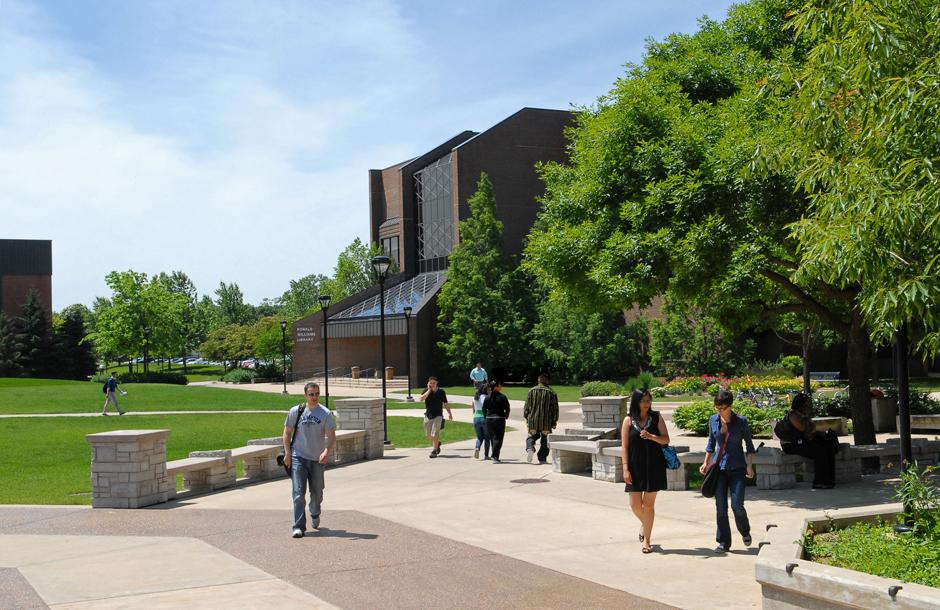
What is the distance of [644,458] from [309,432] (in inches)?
155

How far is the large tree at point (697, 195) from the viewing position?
12461mm

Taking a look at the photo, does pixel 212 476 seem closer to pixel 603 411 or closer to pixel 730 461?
pixel 603 411

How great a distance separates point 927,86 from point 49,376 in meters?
78.2

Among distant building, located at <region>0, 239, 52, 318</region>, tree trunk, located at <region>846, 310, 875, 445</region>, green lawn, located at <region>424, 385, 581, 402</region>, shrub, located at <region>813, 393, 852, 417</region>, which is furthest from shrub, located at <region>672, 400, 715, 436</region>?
distant building, located at <region>0, 239, 52, 318</region>

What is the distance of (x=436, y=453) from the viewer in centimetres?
1825

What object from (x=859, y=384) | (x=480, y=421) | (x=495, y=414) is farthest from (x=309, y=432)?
(x=859, y=384)

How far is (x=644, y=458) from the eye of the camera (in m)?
9.00

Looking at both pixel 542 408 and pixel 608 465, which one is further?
pixel 542 408

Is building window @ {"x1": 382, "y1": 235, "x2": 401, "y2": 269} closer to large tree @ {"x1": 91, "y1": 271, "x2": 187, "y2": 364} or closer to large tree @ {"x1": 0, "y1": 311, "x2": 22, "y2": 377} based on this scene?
large tree @ {"x1": 91, "y1": 271, "x2": 187, "y2": 364}

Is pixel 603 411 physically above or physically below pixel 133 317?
below

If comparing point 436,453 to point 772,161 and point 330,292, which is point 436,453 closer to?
point 772,161

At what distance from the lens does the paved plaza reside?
738 cm

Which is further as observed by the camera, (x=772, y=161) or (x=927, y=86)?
(x=772, y=161)

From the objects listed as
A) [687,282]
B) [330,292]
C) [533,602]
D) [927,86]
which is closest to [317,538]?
[533,602]
